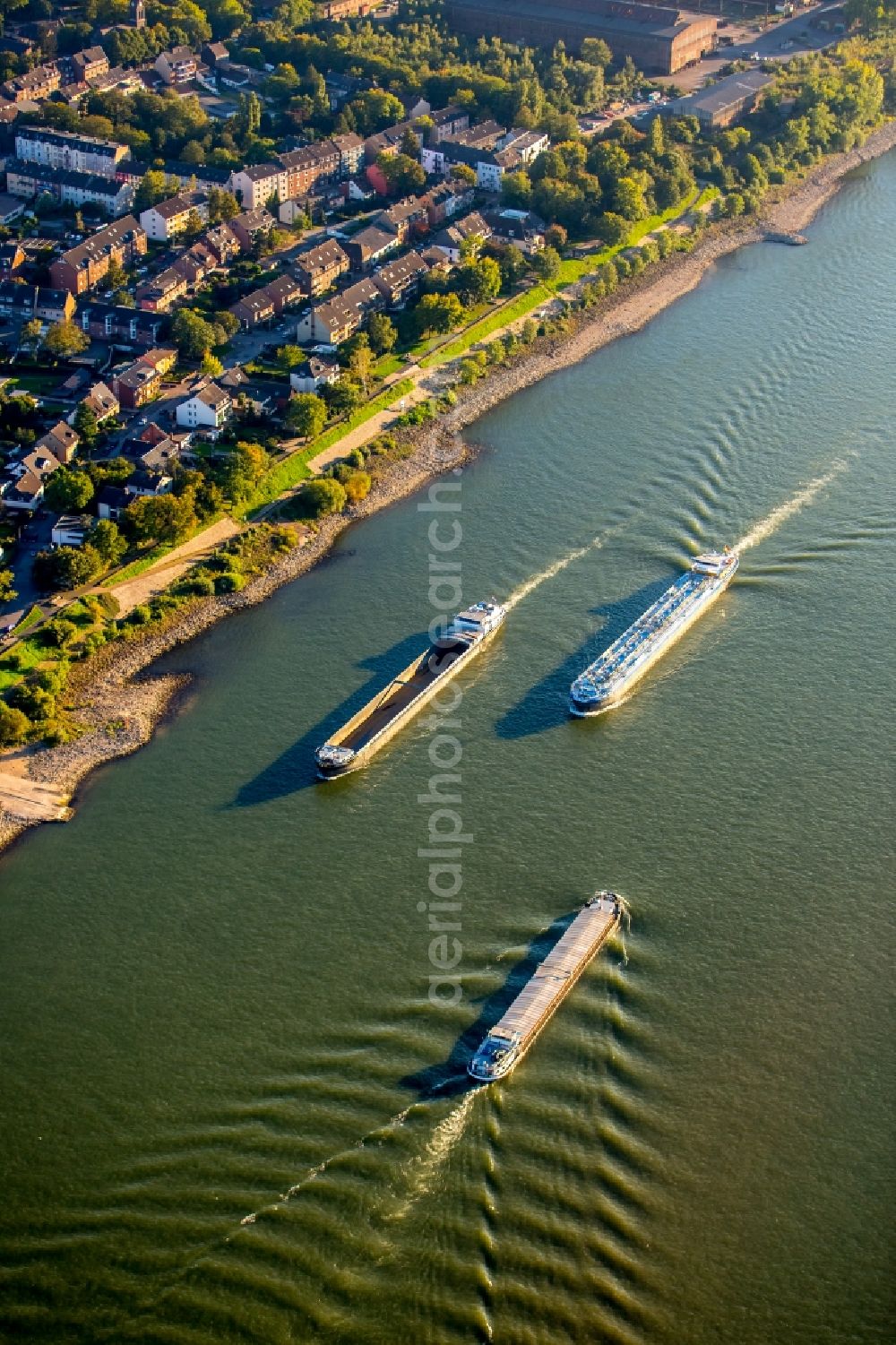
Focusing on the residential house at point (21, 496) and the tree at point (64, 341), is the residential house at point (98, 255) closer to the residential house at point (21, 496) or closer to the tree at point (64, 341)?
the tree at point (64, 341)

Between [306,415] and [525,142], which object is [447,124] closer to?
[525,142]

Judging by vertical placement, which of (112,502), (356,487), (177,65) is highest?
(177,65)

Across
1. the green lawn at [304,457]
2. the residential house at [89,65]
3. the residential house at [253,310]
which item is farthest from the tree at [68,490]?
the residential house at [89,65]

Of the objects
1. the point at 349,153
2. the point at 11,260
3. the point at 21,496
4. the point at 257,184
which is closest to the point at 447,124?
the point at 349,153

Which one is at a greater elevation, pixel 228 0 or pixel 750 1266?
pixel 228 0

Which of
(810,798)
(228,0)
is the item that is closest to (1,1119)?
(810,798)

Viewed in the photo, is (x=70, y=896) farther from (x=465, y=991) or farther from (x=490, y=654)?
(x=490, y=654)
